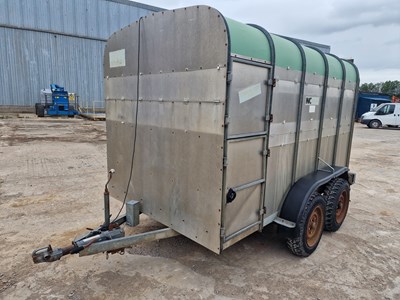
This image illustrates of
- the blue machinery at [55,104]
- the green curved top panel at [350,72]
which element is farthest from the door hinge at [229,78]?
the blue machinery at [55,104]

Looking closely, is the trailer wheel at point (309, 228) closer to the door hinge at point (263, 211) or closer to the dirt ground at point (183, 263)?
the dirt ground at point (183, 263)

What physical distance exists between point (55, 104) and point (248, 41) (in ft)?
66.5

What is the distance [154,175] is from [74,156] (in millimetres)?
6293

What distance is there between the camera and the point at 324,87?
391cm

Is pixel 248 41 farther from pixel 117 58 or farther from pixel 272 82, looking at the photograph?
pixel 117 58

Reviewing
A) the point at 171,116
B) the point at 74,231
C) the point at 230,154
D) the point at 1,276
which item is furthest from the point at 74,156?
the point at 230,154

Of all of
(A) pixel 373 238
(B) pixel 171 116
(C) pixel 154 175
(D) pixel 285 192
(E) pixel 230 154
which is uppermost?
(B) pixel 171 116

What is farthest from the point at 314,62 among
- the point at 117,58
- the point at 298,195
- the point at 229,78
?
the point at 117,58

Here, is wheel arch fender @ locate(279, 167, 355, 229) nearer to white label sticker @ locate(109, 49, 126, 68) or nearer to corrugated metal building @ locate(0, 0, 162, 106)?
white label sticker @ locate(109, 49, 126, 68)

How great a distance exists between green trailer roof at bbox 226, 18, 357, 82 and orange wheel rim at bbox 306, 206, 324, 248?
1.76m

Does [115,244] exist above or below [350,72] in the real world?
below

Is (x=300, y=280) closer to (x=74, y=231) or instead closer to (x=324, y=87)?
(x=324, y=87)

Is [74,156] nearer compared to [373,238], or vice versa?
[373,238]

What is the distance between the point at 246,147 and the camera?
9.19 ft
